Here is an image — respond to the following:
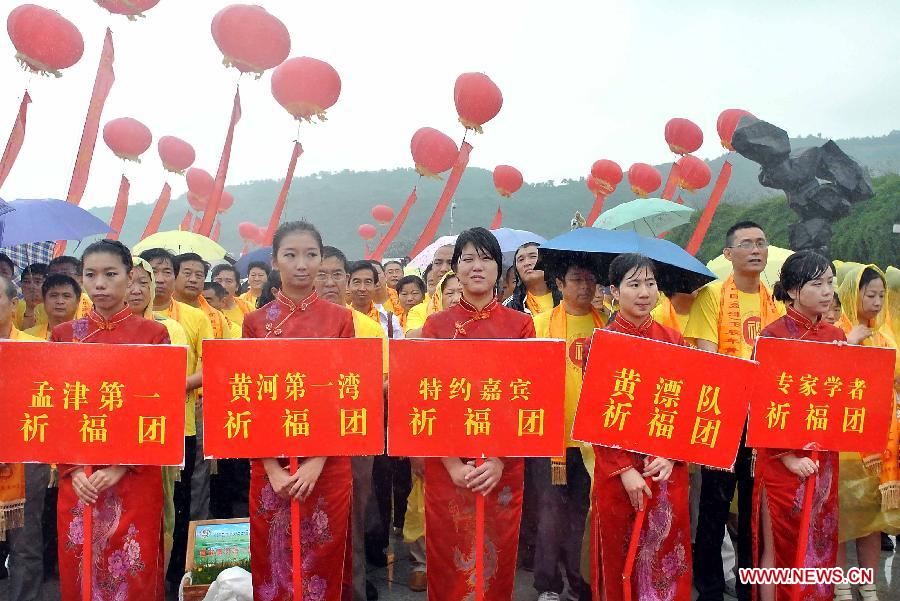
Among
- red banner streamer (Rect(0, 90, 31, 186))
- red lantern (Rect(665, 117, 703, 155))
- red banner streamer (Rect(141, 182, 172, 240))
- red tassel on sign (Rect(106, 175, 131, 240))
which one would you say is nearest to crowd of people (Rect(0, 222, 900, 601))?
red banner streamer (Rect(0, 90, 31, 186))

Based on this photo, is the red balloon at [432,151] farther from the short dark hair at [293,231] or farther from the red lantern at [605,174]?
the short dark hair at [293,231]

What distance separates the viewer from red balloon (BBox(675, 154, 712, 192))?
1534cm

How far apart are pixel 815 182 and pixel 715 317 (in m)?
15.3

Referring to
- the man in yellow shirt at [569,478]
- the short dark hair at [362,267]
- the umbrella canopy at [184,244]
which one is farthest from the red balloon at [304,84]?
the man in yellow shirt at [569,478]

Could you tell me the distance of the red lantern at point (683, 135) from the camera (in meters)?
13.8

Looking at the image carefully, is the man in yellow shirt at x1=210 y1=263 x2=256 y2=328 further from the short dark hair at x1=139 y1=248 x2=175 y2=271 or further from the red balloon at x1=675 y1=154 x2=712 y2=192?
the red balloon at x1=675 y1=154 x2=712 y2=192

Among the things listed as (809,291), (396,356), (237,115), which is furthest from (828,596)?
(237,115)

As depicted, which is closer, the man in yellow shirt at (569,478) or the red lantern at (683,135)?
the man in yellow shirt at (569,478)

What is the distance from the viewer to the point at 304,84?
30.2 feet

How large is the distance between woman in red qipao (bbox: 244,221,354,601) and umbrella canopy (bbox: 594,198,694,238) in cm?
290

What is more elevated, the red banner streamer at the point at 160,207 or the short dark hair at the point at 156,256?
the red banner streamer at the point at 160,207

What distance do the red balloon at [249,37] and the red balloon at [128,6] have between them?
0.95 meters

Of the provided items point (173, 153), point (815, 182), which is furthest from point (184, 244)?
point (815, 182)

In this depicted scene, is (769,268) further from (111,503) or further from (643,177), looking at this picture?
(643,177)
